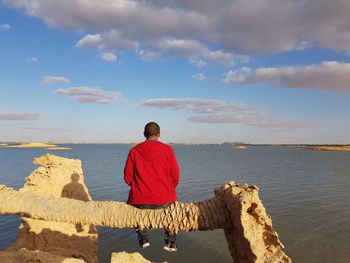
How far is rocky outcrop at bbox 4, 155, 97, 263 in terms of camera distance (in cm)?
968

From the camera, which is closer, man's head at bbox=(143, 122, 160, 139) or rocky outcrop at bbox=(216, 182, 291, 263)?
rocky outcrop at bbox=(216, 182, 291, 263)

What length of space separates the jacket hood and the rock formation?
119 centimetres

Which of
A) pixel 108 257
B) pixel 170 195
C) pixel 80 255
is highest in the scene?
pixel 170 195

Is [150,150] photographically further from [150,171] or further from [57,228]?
[57,228]

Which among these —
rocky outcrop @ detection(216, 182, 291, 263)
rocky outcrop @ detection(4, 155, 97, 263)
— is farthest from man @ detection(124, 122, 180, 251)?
rocky outcrop @ detection(4, 155, 97, 263)

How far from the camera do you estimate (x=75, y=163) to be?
1193cm

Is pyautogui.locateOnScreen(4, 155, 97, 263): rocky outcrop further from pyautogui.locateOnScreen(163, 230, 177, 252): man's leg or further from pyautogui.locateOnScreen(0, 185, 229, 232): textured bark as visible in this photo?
pyautogui.locateOnScreen(163, 230, 177, 252): man's leg

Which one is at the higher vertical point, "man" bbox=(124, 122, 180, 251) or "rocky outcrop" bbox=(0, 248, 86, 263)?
"man" bbox=(124, 122, 180, 251)

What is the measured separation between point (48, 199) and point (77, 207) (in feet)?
2.69

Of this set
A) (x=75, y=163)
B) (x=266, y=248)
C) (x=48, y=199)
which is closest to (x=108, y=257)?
(x=75, y=163)

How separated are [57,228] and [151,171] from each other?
4569 millimetres

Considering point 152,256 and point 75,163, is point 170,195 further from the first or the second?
point 152,256

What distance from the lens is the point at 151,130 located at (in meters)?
7.12

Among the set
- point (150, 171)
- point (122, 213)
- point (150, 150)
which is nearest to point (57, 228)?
point (122, 213)
